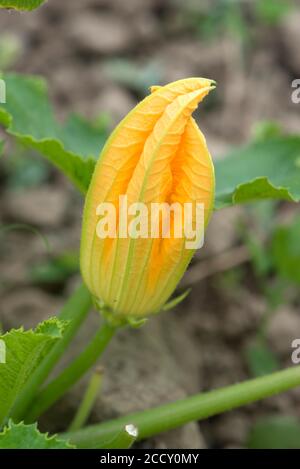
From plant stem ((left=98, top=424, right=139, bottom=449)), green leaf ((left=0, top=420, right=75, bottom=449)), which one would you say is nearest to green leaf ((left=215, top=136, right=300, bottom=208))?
plant stem ((left=98, top=424, right=139, bottom=449))

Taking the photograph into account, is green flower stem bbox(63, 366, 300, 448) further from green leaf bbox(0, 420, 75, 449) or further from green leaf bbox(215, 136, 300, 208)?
green leaf bbox(215, 136, 300, 208)

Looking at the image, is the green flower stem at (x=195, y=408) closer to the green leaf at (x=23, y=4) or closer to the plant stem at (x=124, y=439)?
the plant stem at (x=124, y=439)

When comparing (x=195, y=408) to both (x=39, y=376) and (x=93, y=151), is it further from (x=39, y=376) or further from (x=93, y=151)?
(x=93, y=151)

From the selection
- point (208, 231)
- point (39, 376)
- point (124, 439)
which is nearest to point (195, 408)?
point (124, 439)

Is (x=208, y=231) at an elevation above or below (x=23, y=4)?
above
